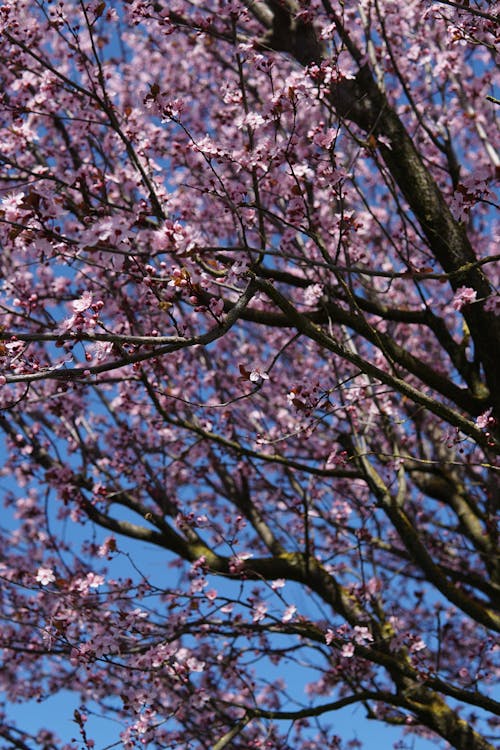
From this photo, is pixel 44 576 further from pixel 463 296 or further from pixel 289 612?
pixel 463 296

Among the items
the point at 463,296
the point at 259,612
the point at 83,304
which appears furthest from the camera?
the point at 259,612

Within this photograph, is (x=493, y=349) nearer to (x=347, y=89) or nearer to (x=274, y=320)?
(x=274, y=320)

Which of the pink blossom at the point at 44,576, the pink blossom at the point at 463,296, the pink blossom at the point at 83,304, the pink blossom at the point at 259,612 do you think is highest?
the pink blossom at the point at 463,296

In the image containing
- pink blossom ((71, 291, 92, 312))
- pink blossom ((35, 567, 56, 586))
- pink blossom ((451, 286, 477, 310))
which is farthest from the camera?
pink blossom ((35, 567, 56, 586))

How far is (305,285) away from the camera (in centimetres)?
504

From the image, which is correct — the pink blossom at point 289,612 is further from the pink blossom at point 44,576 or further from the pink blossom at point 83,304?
the pink blossom at point 83,304

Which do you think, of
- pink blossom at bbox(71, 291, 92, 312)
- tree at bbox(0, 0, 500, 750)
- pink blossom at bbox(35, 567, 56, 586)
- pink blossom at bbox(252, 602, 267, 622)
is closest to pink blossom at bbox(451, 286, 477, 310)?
tree at bbox(0, 0, 500, 750)

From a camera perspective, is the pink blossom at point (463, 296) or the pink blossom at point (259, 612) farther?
the pink blossom at point (259, 612)

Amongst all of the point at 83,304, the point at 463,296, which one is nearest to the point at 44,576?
the point at 83,304

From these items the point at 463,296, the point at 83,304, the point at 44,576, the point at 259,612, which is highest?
the point at 463,296

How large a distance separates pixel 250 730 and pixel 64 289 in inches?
213

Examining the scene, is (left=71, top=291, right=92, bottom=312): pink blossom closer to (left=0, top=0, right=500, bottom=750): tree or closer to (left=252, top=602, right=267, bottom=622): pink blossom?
(left=0, top=0, right=500, bottom=750): tree

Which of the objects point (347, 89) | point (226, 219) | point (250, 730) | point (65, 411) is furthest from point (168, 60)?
point (250, 730)

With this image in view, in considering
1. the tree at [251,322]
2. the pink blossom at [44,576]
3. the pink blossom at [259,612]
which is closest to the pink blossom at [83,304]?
the tree at [251,322]
